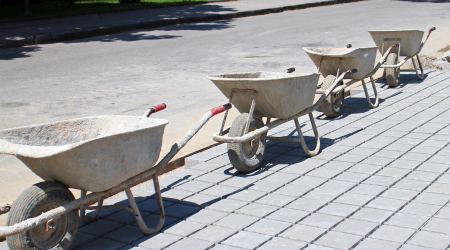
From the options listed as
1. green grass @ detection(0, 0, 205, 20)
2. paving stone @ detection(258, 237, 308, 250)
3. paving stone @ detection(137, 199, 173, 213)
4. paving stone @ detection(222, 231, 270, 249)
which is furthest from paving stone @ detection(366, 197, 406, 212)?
green grass @ detection(0, 0, 205, 20)

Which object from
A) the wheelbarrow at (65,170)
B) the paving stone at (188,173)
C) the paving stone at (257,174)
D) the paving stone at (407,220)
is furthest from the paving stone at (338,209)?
the paving stone at (188,173)

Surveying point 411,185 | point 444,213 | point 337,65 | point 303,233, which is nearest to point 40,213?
point 303,233

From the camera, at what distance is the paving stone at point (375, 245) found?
10.4 ft

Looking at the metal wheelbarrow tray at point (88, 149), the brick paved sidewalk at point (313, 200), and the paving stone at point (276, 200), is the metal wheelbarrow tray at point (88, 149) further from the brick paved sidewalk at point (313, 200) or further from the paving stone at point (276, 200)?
the paving stone at point (276, 200)

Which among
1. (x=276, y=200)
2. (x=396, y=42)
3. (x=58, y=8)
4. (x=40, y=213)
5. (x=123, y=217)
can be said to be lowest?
(x=123, y=217)

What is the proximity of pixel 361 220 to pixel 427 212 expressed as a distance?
1.65 ft

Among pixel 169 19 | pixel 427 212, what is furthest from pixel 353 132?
pixel 169 19

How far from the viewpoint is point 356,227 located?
3.46 meters

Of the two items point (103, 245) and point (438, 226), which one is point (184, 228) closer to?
point (103, 245)

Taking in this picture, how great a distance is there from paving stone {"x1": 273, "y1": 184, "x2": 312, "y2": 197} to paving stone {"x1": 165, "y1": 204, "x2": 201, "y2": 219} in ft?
2.34

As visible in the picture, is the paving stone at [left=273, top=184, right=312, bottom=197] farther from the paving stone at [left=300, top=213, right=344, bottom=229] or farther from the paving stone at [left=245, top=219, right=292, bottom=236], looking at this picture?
the paving stone at [left=245, top=219, right=292, bottom=236]

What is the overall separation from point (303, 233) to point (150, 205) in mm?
1285

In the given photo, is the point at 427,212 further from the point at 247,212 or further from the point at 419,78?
the point at 419,78

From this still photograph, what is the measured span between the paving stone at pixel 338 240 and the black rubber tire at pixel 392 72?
5110mm
